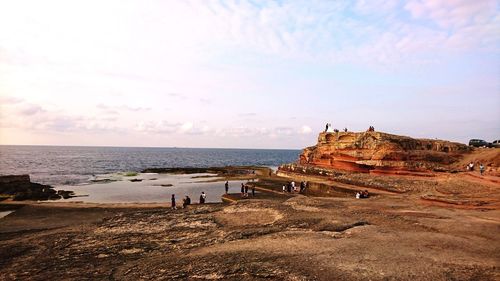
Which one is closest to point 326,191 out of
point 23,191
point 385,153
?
point 385,153

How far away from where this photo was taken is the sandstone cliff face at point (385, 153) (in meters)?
50.3

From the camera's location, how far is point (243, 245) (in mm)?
18859

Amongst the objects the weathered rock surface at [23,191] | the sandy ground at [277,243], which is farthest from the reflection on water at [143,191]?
the sandy ground at [277,243]

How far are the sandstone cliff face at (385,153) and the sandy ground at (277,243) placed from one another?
18266 millimetres

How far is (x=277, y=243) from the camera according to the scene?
61.6ft

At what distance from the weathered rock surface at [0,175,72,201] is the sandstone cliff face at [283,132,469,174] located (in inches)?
1735

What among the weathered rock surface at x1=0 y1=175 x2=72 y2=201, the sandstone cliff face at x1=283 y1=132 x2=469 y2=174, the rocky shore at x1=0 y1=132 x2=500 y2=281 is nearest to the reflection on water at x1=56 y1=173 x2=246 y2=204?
the weathered rock surface at x1=0 y1=175 x2=72 y2=201

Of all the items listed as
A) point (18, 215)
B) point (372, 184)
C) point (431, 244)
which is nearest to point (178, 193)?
point (18, 215)

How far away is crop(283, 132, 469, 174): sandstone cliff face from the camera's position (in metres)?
50.3

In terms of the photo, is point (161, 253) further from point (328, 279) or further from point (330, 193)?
point (330, 193)

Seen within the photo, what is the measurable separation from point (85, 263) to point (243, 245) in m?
8.32

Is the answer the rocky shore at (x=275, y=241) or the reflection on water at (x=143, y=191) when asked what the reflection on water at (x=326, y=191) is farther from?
the reflection on water at (x=143, y=191)

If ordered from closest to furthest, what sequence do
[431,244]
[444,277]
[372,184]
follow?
[444,277], [431,244], [372,184]

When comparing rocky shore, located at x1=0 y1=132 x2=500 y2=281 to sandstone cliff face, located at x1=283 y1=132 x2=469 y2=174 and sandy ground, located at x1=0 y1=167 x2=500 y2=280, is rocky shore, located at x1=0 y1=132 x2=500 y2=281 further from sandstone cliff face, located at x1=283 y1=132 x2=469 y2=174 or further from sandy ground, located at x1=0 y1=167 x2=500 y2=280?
sandstone cliff face, located at x1=283 y1=132 x2=469 y2=174
